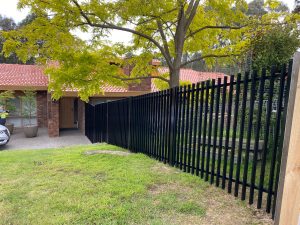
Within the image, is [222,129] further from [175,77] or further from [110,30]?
[110,30]

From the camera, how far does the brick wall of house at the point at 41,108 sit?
620 inches

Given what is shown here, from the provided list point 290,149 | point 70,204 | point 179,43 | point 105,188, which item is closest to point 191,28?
point 179,43

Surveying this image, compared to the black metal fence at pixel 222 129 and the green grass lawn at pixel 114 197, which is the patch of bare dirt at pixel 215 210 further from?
the black metal fence at pixel 222 129

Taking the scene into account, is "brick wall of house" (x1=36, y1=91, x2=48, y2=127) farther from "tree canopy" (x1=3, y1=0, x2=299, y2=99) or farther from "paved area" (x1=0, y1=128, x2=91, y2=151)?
"tree canopy" (x1=3, y1=0, x2=299, y2=99)

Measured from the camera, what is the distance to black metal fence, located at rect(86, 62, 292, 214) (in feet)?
9.17

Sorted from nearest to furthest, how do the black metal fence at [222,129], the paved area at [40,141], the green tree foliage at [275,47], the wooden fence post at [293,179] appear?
the wooden fence post at [293,179] → the black metal fence at [222,129] → the green tree foliage at [275,47] → the paved area at [40,141]

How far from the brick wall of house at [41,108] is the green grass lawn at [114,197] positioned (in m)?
11.9

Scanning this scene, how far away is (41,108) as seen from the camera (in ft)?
52.2

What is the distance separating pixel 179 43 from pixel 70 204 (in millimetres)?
5160

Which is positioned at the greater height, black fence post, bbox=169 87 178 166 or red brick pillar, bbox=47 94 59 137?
black fence post, bbox=169 87 178 166

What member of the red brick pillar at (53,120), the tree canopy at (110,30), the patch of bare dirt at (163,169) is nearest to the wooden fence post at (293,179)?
the patch of bare dirt at (163,169)

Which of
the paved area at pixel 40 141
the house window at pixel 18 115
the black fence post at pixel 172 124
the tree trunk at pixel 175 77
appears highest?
the tree trunk at pixel 175 77

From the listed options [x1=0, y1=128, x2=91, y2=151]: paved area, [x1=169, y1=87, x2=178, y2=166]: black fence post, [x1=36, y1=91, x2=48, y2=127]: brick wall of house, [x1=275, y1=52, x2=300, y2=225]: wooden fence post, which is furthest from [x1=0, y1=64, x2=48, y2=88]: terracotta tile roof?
[x1=275, y1=52, x2=300, y2=225]: wooden fence post

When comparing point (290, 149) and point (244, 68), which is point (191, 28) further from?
point (290, 149)
